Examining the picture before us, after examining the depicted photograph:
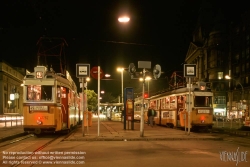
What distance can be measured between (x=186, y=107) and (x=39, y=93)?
10.5m

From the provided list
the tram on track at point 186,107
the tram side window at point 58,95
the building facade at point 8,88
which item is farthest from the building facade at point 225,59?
the tram side window at point 58,95

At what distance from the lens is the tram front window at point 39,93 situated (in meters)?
18.1

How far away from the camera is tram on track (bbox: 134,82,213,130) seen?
24172mm

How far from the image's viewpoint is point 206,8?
96500 millimetres

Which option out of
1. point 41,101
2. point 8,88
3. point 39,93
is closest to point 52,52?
point 39,93

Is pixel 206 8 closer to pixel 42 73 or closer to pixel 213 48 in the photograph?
pixel 213 48

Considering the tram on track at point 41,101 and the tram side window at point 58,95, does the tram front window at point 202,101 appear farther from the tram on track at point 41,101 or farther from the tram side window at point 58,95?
the tram on track at point 41,101

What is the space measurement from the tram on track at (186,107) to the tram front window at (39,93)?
778cm

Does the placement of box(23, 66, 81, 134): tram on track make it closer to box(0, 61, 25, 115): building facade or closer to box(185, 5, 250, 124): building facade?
box(0, 61, 25, 115): building facade

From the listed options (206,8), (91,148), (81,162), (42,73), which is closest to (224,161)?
(81,162)

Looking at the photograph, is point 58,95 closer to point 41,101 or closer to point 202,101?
point 41,101

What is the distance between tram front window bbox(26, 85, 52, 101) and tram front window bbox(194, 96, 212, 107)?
1067 cm

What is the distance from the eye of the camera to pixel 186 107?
2423 centimetres

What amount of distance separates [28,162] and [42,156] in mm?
1159
